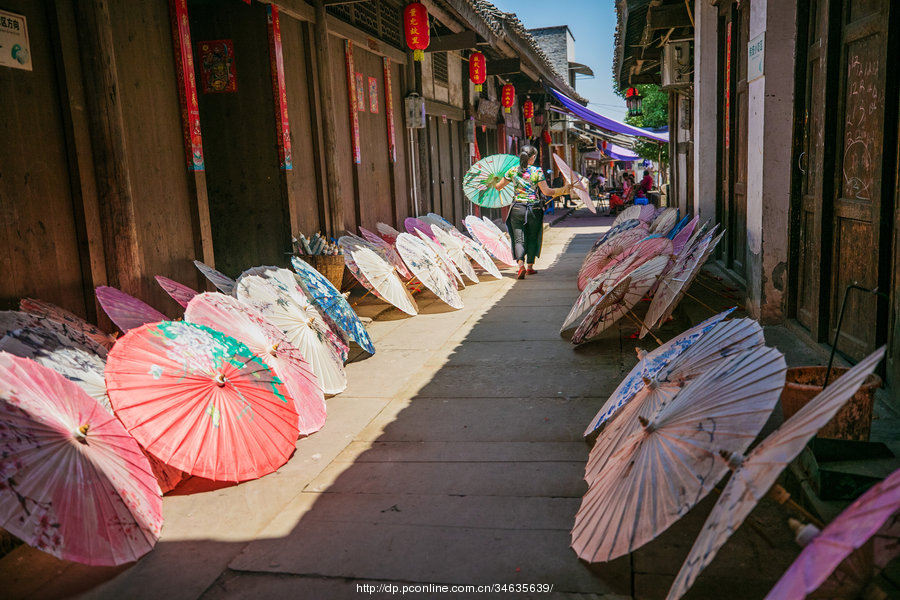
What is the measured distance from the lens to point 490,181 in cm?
1023

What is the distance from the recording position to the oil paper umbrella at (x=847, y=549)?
1.50 metres

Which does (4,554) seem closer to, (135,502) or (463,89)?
(135,502)

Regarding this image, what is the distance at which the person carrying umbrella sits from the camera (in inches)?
398

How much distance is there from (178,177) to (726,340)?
4517 millimetres

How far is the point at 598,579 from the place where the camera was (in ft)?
8.70

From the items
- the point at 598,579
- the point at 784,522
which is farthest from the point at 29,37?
the point at 784,522

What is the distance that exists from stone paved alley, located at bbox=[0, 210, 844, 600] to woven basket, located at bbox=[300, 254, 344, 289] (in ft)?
7.27

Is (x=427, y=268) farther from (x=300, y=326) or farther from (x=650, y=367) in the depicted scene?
(x=650, y=367)

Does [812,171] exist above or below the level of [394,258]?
above

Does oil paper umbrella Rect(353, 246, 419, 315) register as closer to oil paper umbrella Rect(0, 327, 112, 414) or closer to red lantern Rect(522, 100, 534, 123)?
oil paper umbrella Rect(0, 327, 112, 414)

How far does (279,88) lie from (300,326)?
3269 millimetres

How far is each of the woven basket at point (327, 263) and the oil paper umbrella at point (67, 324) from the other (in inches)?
127

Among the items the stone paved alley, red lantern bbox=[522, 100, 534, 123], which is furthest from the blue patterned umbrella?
red lantern bbox=[522, 100, 534, 123]

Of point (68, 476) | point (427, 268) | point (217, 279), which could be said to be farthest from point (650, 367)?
point (427, 268)
